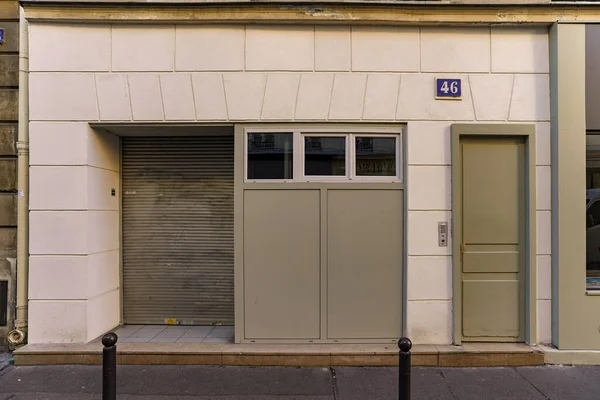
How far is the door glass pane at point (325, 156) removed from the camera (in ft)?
16.6

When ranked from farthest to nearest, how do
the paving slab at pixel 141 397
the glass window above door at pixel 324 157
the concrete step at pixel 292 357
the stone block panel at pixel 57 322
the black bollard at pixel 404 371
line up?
the glass window above door at pixel 324 157
the stone block panel at pixel 57 322
the concrete step at pixel 292 357
the paving slab at pixel 141 397
the black bollard at pixel 404 371

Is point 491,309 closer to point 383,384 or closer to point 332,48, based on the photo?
point 383,384

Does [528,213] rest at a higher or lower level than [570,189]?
lower

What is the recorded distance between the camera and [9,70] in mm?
5145

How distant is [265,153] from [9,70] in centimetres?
388

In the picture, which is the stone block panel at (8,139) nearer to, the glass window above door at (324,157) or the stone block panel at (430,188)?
the glass window above door at (324,157)

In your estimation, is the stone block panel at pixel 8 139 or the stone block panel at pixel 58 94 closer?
the stone block panel at pixel 58 94

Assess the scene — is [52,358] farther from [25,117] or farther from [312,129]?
[312,129]

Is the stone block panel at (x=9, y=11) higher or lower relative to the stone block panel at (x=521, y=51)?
higher

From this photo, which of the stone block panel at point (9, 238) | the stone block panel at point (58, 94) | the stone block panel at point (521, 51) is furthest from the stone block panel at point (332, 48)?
the stone block panel at point (9, 238)

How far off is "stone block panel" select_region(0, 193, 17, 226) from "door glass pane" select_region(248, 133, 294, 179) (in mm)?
3423

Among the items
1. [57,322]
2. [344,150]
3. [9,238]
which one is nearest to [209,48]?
[344,150]

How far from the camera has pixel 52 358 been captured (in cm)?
469

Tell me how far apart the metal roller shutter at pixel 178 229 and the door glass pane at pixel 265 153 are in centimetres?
89
